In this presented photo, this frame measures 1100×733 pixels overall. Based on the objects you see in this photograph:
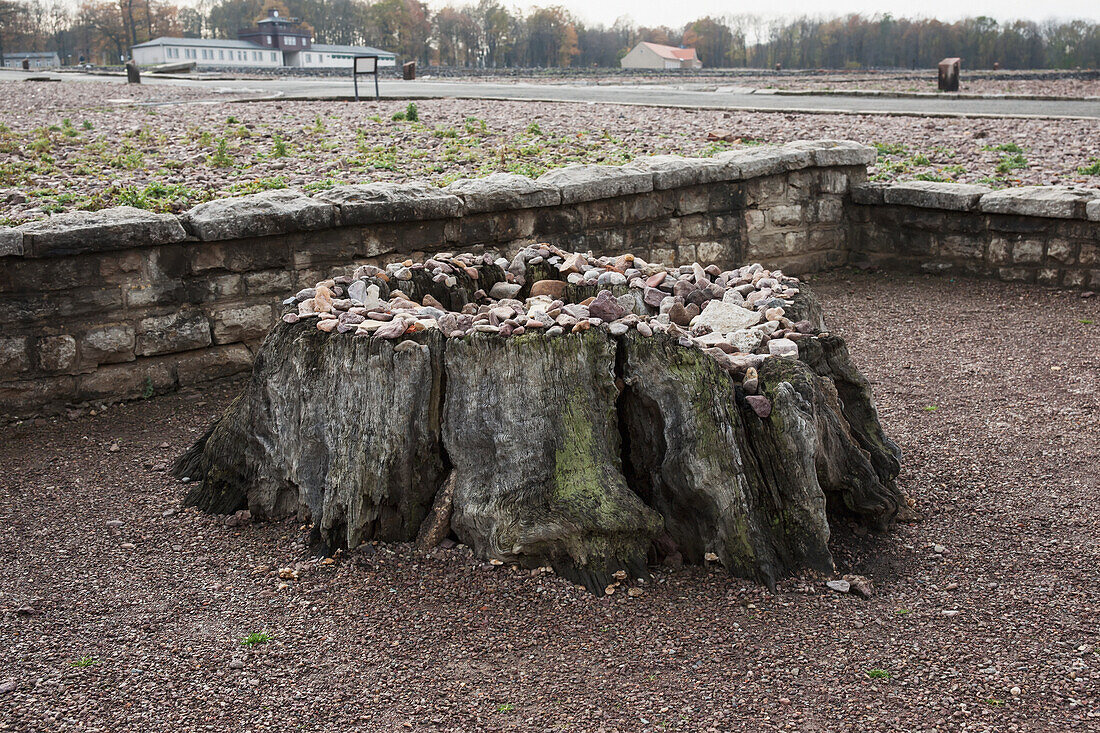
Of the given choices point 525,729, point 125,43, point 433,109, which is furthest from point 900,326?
point 125,43

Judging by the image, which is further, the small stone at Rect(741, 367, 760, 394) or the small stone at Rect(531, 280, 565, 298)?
the small stone at Rect(531, 280, 565, 298)

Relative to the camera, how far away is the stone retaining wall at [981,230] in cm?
719

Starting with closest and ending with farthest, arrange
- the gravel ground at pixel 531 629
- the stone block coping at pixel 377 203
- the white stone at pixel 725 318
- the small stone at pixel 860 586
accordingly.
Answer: the gravel ground at pixel 531 629 < the small stone at pixel 860 586 < the white stone at pixel 725 318 < the stone block coping at pixel 377 203

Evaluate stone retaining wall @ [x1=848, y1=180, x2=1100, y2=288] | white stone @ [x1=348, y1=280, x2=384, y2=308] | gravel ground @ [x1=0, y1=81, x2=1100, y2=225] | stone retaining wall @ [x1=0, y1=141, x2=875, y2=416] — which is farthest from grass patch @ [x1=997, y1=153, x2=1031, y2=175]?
white stone @ [x1=348, y1=280, x2=384, y2=308]

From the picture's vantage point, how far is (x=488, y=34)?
72375mm

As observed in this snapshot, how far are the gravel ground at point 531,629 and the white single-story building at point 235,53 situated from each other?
6496cm

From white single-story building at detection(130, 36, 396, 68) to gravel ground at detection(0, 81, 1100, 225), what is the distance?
54448 millimetres

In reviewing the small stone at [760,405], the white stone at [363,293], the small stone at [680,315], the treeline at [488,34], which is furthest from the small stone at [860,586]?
the treeline at [488,34]

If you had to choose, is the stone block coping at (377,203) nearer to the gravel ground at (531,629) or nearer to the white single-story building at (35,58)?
the gravel ground at (531,629)

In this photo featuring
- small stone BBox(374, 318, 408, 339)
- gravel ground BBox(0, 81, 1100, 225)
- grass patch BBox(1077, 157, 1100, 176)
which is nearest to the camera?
small stone BBox(374, 318, 408, 339)

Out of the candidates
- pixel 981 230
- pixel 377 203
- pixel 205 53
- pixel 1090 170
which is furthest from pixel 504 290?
pixel 205 53

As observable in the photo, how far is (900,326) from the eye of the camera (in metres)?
6.82

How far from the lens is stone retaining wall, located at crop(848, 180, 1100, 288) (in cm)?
719

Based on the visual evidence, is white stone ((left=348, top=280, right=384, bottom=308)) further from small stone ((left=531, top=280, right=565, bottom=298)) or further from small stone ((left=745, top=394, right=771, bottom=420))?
small stone ((left=745, top=394, right=771, bottom=420))
